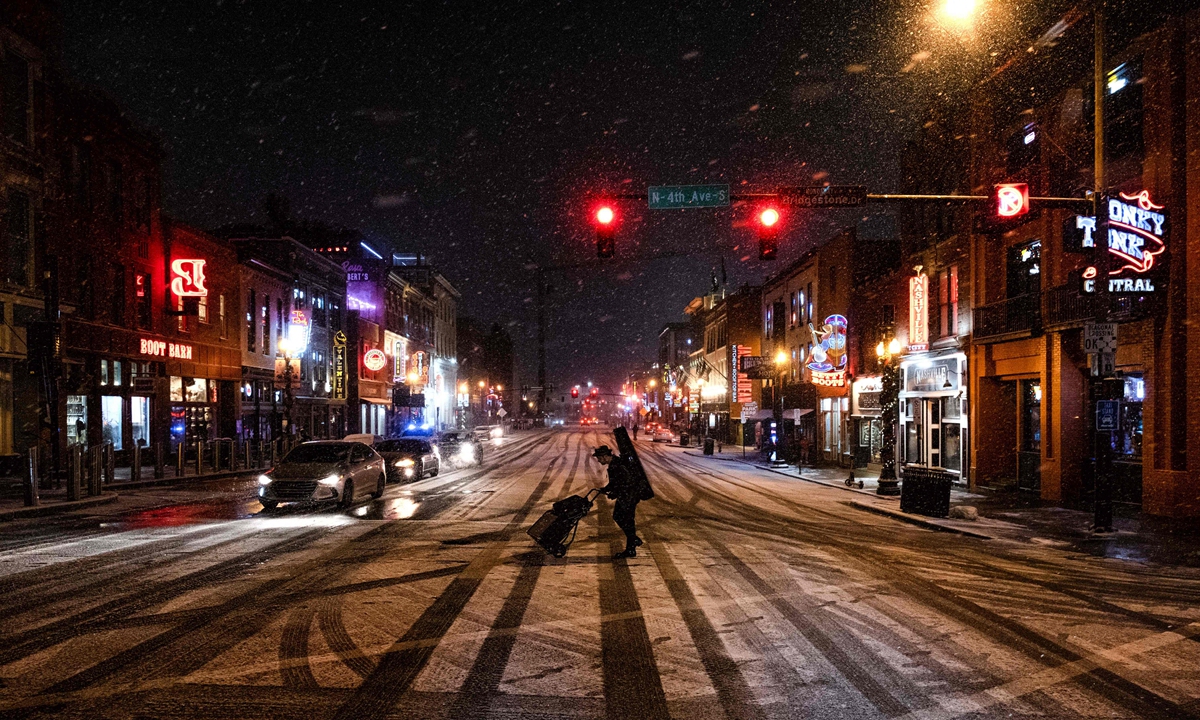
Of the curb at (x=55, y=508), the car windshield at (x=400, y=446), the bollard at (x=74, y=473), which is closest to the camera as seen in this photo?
the curb at (x=55, y=508)

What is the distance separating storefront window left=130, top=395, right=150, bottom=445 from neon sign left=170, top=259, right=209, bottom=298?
4392mm

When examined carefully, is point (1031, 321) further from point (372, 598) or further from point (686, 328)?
point (686, 328)

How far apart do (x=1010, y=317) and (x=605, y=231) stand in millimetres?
14192

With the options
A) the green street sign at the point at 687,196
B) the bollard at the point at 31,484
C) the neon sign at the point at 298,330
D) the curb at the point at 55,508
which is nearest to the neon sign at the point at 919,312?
the green street sign at the point at 687,196

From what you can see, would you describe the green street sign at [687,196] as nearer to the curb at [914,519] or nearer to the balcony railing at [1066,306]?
the curb at [914,519]

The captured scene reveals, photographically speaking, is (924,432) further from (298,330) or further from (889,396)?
(298,330)

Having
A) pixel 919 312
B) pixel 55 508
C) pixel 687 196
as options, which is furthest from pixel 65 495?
pixel 919 312

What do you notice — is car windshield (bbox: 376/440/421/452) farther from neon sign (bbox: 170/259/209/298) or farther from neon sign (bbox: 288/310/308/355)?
neon sign (bbox: 288/310/308/355)

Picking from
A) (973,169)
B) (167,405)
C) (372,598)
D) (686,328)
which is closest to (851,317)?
(973,169)

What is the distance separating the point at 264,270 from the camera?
44.3 metres

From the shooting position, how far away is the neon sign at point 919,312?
29.6 m

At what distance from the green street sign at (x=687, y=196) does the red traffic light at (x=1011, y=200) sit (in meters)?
4.66

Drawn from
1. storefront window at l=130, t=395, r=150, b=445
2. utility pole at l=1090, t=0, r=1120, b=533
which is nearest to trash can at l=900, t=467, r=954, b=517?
utility pole at l=1090, t=0, r=1120, b=533

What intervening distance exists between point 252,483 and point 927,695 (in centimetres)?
2561
